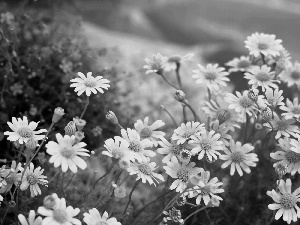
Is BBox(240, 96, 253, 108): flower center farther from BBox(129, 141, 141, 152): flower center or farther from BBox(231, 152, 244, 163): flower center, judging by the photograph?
BBox(129, 141, 141, 152): flower center

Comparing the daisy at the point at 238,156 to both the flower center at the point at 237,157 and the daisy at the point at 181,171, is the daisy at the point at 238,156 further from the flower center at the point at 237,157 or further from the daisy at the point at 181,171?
the daisy at the point at 181,171

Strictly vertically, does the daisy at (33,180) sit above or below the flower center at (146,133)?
below

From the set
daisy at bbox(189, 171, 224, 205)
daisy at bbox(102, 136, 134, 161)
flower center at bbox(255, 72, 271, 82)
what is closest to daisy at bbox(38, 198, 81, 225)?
daisy at bbox(102, 136, 134, 161)

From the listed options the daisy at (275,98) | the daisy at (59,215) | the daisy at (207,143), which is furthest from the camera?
the daisy at (275,98)

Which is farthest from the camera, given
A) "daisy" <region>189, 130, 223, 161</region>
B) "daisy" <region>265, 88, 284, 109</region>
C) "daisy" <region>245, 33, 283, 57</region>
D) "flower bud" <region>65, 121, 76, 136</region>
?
"daisy" <region>245, 33, 283, 57</region>

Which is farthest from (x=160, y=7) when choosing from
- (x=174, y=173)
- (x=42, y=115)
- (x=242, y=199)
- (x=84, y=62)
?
(x=174, y=173)

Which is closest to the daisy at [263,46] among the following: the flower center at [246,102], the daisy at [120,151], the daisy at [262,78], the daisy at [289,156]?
the daisy at [262,78]
